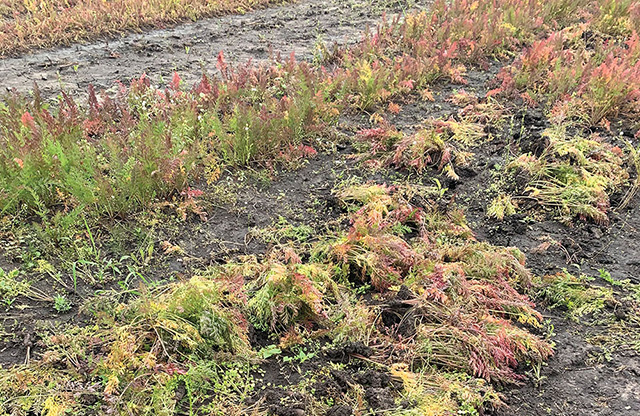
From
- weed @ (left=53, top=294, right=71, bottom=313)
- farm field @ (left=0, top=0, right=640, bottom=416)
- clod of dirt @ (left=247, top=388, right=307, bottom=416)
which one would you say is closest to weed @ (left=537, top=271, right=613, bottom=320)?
farm field @ (left=0, top=0, right=640, bottom=416)

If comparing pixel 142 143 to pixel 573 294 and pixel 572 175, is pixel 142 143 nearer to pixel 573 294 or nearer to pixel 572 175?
pixel 573 294

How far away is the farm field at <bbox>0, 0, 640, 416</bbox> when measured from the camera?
3.05m

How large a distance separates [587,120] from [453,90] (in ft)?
6.53

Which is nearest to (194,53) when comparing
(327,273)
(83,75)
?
(83,75)

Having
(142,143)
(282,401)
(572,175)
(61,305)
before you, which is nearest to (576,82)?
(572,175)

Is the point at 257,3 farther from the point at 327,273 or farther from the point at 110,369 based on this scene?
the point at 110,369

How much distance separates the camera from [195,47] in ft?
30.6

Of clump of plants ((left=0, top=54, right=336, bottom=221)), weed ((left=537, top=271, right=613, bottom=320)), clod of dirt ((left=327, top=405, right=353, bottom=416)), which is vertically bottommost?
weed ((left=537, top=271, right=613, bottom=320))

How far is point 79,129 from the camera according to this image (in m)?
5.04

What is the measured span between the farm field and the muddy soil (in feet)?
0.39

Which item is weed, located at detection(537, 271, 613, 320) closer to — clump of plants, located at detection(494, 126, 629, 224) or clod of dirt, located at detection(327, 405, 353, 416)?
clump of plants, located at detection(494, 126, 629, 224)

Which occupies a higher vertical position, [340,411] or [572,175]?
[572,175]

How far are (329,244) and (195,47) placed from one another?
A: 6.68 metres

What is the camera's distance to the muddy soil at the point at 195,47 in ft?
25.8
